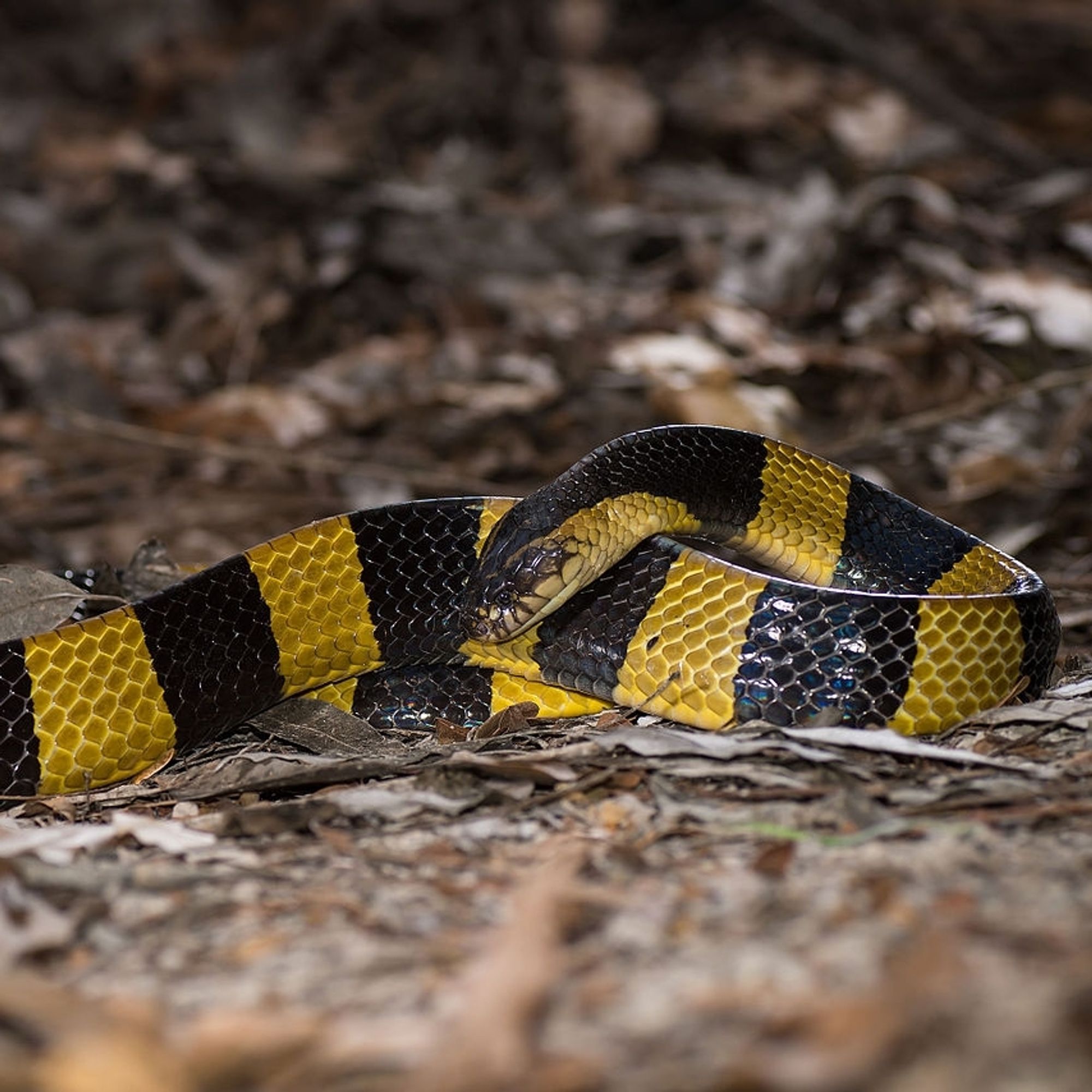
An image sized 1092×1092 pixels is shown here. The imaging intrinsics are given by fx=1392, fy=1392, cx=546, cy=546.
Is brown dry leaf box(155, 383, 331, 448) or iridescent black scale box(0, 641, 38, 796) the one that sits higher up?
brown dry leaf box(155, 383, 331, 448)

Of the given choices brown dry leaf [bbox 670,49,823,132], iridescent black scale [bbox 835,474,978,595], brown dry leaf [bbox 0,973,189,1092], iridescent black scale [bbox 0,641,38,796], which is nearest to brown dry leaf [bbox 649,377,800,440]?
iridescent black scale [bbox 835,474,978,595]

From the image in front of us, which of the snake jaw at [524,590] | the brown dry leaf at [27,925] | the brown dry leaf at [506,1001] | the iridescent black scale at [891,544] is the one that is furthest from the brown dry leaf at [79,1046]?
the iridescent black scale at [891,544]

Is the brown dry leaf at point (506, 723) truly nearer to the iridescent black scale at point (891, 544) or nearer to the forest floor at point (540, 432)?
the forest floor at point (540, 432)

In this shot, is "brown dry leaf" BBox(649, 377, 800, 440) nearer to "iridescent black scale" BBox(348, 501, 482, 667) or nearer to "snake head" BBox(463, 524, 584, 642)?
"iridescent black scale" BBox(348, 501, 482, 667)

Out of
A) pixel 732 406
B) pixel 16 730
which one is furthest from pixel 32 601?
pixel 732 406

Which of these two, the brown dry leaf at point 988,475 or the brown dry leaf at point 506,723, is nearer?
the brown dry leaf at point 506,723

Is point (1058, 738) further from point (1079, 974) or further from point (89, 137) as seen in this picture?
point (89, 137)

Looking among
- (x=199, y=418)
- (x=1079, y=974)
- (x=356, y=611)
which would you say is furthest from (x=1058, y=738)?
(x=199, y=418)

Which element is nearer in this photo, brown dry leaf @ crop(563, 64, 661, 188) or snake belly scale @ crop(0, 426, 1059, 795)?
snake belly scale @ crop(0, 426, 1059, 795)
